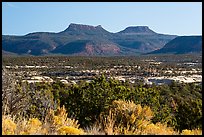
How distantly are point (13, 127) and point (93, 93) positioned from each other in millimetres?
11744

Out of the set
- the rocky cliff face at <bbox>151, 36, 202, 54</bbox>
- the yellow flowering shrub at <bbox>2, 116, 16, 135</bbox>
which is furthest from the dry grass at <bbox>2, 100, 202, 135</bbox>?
the rocky cliff face at <bbox>151, 36, 202, 54</bbox>

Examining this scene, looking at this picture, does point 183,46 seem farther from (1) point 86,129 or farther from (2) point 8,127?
(2) point 8,127

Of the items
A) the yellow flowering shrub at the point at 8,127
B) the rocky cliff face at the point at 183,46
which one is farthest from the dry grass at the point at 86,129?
the rocky cliff face at the point at 183,46

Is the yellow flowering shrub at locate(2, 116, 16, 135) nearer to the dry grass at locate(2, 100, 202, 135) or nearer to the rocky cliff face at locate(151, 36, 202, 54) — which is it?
the dry grass at locate(2, 100, 202, 135)

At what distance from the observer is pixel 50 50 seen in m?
198

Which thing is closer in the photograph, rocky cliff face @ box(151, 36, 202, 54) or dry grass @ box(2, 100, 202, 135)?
dry grass @ box(2, 100, 202, 135)

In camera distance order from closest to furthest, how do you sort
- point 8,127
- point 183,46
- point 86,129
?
1. point 8,127
2. point 86,129
3. point 183,46

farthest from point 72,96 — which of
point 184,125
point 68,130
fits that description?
point 68,130

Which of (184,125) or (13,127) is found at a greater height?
(13,127)

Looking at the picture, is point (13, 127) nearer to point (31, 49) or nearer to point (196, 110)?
point (196, 110)

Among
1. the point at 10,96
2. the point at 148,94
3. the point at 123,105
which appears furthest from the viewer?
the point at 148,94

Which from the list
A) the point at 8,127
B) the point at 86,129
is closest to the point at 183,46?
the point at 86,129

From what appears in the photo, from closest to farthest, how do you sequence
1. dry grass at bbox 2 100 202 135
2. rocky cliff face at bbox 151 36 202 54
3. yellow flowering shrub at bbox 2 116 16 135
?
1. yellow flowering shrub at bbox 2 116 16 135
2. dry grass at bbox 2 100 202 135
3. rocky cliff face at bbox 151 36 202 54

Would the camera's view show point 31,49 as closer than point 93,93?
No
